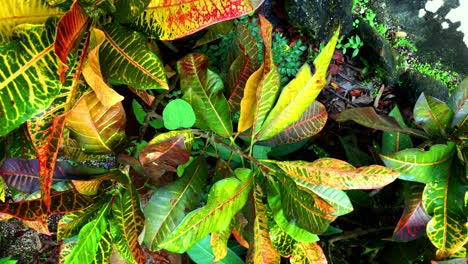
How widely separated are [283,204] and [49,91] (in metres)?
0.74

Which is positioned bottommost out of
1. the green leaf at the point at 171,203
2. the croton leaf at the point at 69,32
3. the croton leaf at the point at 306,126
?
the green leaf at the point at 171,203

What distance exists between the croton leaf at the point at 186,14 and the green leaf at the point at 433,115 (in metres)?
0.81

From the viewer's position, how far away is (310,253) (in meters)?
1.48

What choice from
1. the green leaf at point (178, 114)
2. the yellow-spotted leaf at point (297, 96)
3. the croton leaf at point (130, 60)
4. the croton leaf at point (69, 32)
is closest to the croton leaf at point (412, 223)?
the yellow-spotted leaf at point (297, 96)

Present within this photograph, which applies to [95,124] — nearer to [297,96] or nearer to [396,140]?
[297,96]

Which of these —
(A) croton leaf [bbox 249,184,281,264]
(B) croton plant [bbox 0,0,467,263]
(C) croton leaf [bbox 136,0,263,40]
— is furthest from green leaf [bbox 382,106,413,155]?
(C) croton leaf [bbox 136,0,263,40]

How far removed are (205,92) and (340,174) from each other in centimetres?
46

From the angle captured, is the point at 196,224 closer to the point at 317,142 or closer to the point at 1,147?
the point at 1,147

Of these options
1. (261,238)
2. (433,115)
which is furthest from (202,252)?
(433,115)

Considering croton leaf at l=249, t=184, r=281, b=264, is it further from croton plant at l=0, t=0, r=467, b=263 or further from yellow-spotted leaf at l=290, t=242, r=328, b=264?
yellow-spotted leaf at l=290, t=242, r=328, b=264

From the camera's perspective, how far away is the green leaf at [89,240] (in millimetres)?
1215

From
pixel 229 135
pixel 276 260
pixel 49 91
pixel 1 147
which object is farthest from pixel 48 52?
pixel 276 260

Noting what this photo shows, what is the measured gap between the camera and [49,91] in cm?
95

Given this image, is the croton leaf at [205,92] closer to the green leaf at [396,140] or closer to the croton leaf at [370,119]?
the croton leaf at [370,119]
